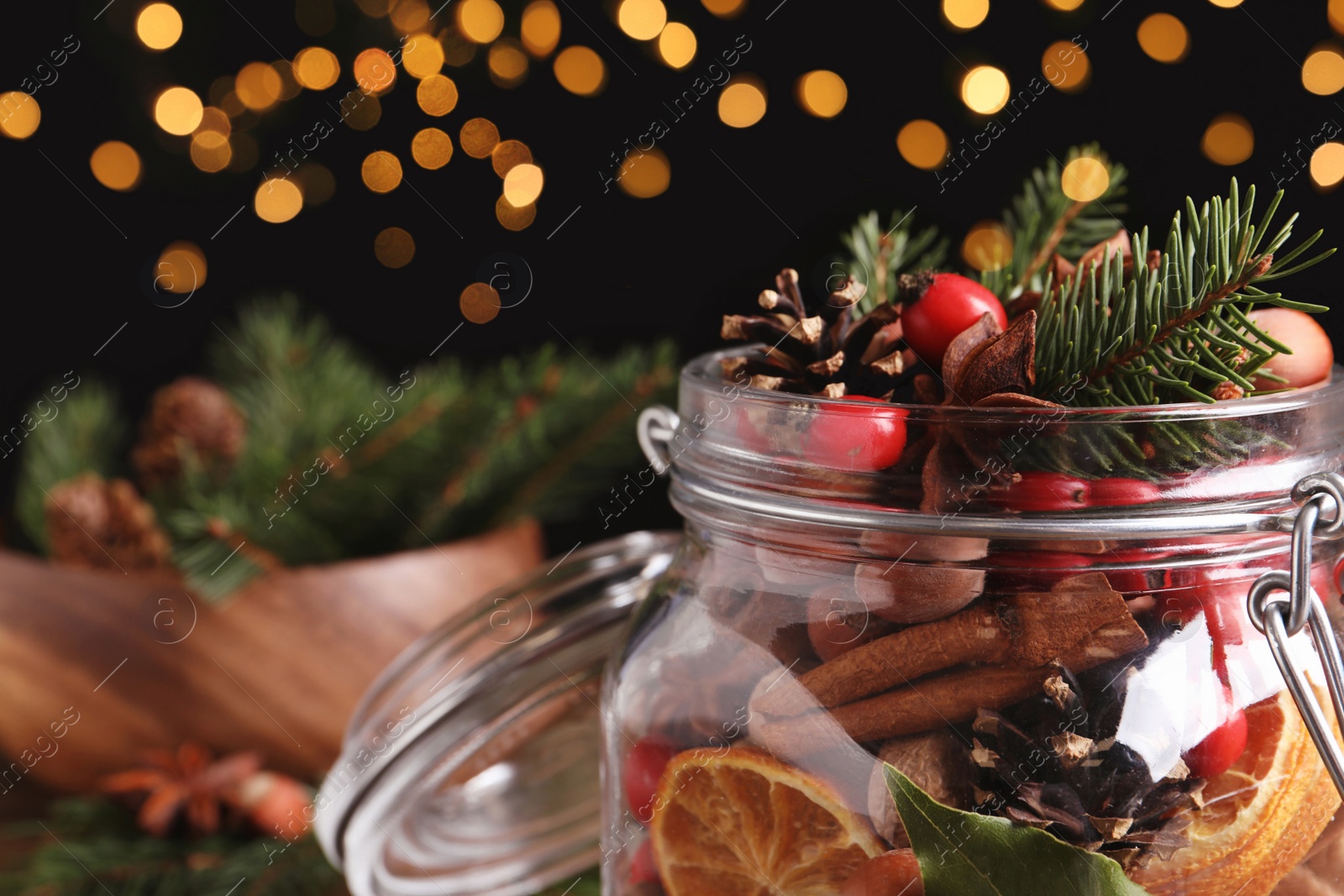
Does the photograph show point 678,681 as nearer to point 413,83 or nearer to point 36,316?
point 413,83

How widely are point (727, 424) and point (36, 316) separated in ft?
3.71

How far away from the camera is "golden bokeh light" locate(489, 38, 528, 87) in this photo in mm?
1129

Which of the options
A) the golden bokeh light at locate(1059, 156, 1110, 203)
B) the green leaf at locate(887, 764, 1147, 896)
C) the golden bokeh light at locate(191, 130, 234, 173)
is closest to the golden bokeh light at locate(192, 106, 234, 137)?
the golden bokeh light at locate(191, 130, 234, 173)

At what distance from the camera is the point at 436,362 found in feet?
4.09

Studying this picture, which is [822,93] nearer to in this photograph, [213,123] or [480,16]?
[480,16]

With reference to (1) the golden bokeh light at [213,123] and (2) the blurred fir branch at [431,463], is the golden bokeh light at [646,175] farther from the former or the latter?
(1) the golden bokeh light at [213,123]

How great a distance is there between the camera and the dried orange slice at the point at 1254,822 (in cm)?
39

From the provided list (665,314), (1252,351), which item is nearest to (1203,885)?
(1252,351)

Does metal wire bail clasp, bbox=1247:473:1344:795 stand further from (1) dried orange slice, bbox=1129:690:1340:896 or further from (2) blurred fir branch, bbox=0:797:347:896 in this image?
(2) blurred fir branch, bbox=0:797:347:896

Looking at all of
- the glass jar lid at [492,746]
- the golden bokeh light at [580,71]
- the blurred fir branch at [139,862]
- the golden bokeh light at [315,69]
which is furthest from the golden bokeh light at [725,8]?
the blurred fir branch at [139,862]

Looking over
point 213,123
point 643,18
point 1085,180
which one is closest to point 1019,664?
point 1085,180

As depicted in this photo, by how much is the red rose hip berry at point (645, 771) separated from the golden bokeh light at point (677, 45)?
2.34 ft

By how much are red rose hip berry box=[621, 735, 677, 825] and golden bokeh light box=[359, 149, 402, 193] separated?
2.77 ft

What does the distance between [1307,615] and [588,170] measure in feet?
2.72
